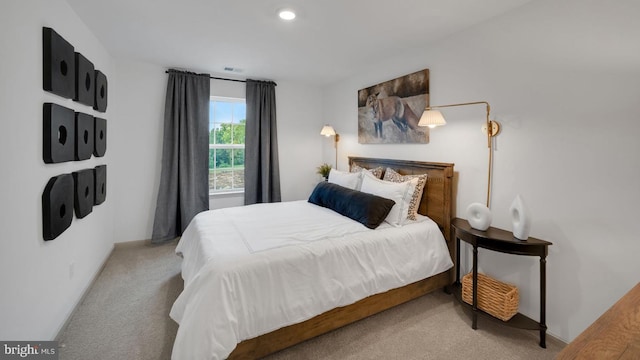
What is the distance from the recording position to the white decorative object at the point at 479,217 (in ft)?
6.98

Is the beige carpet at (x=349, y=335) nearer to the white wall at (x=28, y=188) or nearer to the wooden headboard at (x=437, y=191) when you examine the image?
the white wall at (x=28, y=188)

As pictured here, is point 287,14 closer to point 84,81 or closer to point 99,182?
point 84,81

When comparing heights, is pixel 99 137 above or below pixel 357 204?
above

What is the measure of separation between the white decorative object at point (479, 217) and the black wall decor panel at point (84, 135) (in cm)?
321

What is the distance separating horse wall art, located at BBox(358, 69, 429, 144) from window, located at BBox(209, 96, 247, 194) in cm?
198

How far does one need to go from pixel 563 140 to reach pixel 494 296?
1.23 metres

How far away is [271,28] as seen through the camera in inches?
99.4

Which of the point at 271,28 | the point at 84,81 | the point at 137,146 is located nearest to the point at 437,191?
the point at 271,28

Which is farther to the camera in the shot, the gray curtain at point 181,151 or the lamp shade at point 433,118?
the gray curtain at point 181,151

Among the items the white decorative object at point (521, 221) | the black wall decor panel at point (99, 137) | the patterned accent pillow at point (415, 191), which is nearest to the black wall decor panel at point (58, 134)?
the black wall decor panel at point (99, 137)

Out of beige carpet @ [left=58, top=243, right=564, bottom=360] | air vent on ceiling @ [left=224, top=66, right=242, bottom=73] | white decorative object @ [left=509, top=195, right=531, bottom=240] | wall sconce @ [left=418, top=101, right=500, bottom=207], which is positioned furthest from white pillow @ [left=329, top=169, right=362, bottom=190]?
air vent on ceiling @ [left=224, top=66, right=242, bottom=73]

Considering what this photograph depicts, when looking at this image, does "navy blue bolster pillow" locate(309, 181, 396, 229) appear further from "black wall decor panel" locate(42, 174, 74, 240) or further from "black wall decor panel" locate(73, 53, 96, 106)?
"black wall decor panel" locate(73, 53, 96, 106)

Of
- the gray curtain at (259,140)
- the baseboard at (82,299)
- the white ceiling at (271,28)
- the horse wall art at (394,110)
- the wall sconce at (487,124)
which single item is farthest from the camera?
the gray curtain at (259,140)

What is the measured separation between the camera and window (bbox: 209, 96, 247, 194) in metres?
4.28
